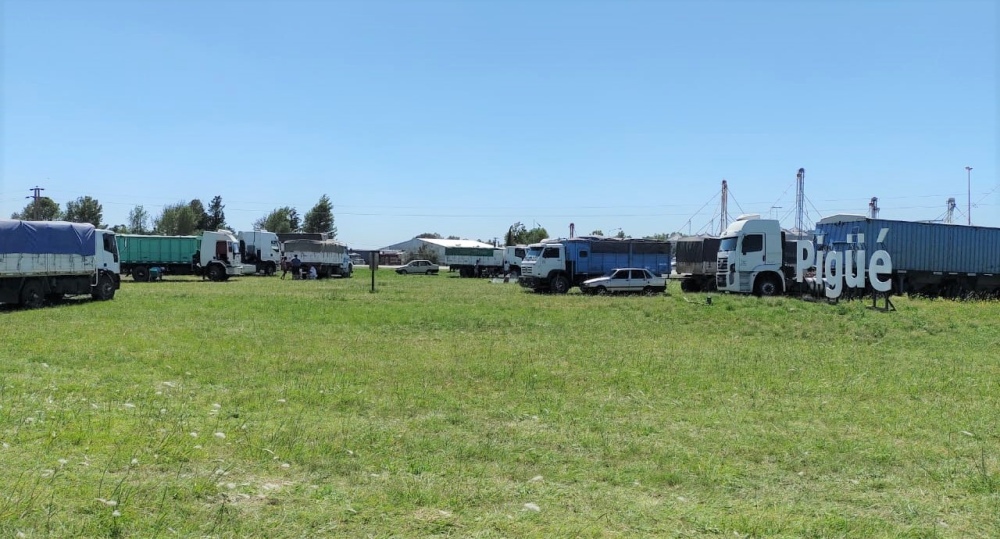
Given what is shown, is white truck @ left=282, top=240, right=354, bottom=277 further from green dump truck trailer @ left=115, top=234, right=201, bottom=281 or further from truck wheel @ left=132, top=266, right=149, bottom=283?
truck wheel @ left=132, top=266, right=149, bottom=283

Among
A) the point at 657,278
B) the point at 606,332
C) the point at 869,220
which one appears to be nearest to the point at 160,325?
the point at 606,332

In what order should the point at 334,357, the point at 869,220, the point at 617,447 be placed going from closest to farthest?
the point at 617,447, the point at 334,357, the point at 869,220

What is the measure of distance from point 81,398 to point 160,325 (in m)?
8.80

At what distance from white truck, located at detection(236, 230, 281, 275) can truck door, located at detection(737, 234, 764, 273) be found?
1337 inches

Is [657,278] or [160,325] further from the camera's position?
[657,278]

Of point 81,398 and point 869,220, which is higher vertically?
point 869,220

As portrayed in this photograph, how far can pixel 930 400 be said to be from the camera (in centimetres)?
898

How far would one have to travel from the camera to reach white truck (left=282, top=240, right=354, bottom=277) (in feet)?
158

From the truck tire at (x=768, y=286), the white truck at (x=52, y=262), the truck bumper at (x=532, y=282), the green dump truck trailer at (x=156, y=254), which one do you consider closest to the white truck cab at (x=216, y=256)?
the green dump truck trailer at (x=156, y=254)

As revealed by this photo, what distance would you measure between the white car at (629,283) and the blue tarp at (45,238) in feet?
63.3

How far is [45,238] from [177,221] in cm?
8140

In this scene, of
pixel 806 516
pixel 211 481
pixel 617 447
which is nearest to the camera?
pixel 806 516

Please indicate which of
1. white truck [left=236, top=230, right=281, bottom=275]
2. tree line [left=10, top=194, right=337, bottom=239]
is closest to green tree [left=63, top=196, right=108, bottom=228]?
tree line [left=10, top=194, right=337, bottom=239]

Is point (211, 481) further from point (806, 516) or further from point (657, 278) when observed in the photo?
point (657, 278)
